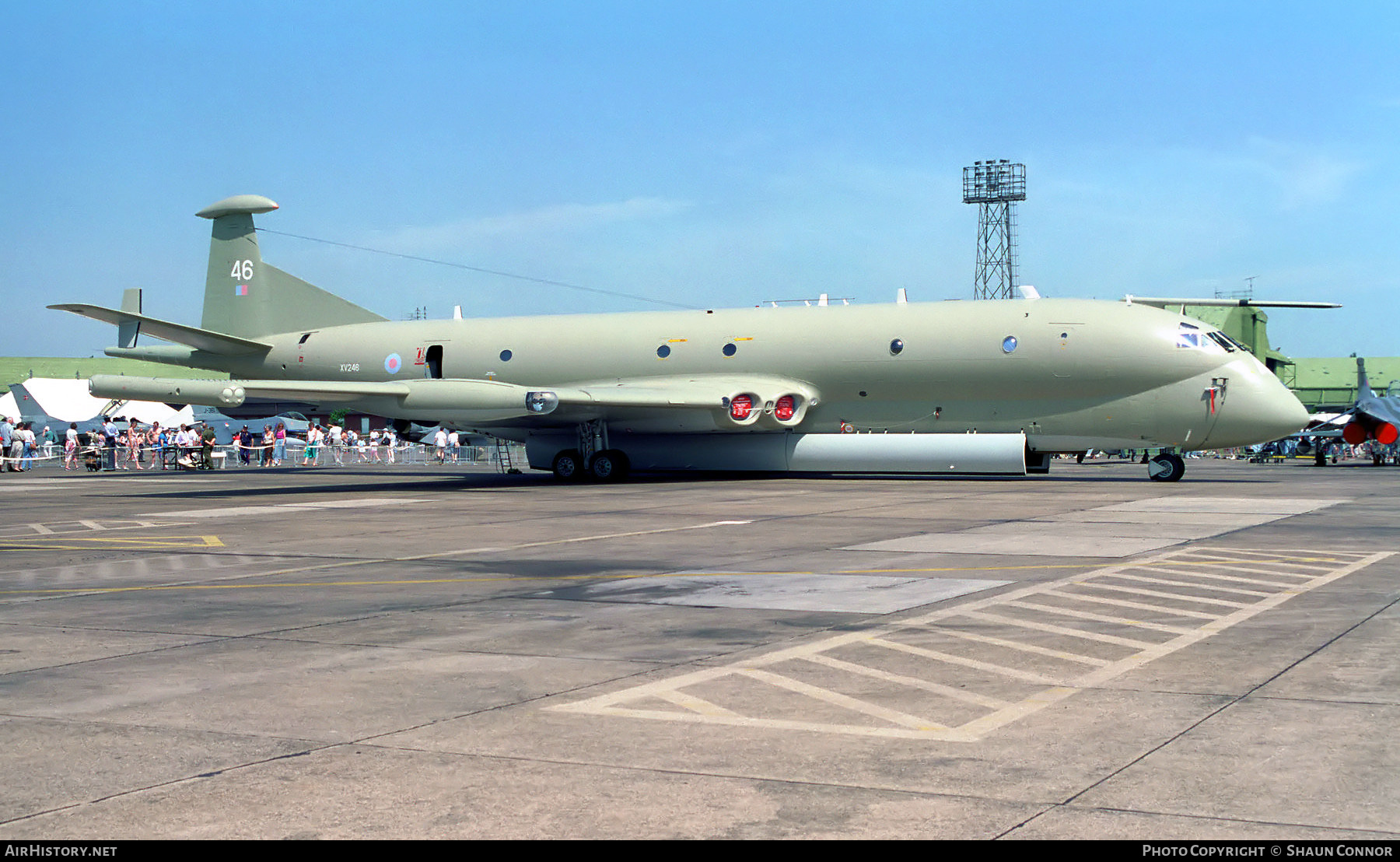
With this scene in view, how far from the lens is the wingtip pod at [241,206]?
111 ft

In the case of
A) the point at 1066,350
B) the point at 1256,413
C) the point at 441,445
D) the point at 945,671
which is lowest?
the point at 945,671

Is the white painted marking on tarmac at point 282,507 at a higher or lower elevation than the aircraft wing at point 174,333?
lower

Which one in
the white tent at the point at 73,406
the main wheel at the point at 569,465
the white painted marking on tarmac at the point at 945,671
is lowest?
the white painted marking on tarmac at the point at 945,671

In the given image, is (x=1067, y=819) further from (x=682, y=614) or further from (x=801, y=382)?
(x=801, y=382)

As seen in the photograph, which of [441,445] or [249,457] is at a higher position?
[441,445]

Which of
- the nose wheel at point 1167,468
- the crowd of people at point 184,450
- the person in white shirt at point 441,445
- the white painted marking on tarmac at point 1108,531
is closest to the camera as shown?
the white painted marking on tarmac at point 1108,531

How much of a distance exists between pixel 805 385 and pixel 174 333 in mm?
16055

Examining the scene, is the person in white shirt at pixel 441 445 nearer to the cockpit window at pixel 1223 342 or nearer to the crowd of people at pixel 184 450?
the crowd of people at pixel 184 450

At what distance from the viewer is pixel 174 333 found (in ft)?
102

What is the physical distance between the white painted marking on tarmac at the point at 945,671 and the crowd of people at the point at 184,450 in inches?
1490

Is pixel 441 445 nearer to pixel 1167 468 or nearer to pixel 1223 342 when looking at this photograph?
pixel 1167 468

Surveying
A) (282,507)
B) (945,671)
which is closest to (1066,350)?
(282,507)

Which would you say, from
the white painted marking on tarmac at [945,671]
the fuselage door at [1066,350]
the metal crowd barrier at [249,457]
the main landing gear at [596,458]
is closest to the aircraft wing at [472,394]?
the main landing gear at [596,458]

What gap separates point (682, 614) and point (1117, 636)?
9.17ft
